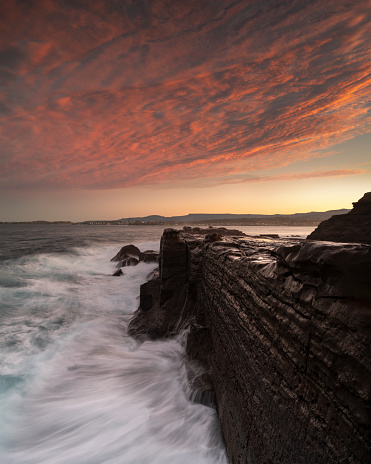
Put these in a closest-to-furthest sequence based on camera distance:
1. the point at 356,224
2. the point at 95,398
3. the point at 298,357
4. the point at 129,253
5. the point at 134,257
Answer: the point at 298,357 < the point at 95,398 < the point at 356,224 < the point at 134,257 < the point at 129,253

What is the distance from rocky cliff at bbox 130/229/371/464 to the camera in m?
1.98

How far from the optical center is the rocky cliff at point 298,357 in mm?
1981

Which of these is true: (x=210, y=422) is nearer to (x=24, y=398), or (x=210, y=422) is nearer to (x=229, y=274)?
(x=229, y=274)

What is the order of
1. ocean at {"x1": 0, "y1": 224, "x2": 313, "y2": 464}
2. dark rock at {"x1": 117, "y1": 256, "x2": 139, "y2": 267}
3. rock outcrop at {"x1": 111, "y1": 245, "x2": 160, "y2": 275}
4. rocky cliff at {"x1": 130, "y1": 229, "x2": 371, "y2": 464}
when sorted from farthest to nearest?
1. dark rock at {"x1": 117, "y1": 256, "x2": 139, "y2": 267}
2. rock outcrop at {"x1": 111, "y1": 245, "x2": 160, "y2": 275}
3. ocean at {"x1": 0, "y1": 224, "x2": 313, "y2": 464}
4. rocky cliff at {"x1": 130, "y1": 229, "x2": 371, "y2": 464}

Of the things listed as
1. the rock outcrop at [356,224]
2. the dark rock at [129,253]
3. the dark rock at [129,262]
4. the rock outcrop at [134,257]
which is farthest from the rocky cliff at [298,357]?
the rock outcrop at [356,224]

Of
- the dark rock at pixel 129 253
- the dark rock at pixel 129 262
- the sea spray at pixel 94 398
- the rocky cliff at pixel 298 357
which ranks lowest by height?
the sea spray at pixel 94 398

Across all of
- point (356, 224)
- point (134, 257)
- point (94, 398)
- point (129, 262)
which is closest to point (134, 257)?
point (134, 257)

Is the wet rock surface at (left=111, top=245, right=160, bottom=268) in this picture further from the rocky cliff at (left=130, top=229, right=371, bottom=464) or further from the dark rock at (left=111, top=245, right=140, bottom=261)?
the rocky cliff at (left=130, top=229, right=371, bottom=464)

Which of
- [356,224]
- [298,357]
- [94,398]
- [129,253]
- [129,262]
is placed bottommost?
[94,398]

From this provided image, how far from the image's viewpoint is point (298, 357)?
2598mm

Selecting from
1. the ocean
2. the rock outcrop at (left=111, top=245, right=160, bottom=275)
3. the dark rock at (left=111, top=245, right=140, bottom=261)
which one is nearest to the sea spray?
the ocean

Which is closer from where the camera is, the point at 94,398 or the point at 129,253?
the point at 94,398

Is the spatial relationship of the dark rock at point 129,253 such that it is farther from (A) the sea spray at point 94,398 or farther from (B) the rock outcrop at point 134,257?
(A) the sea spray at point 94,398

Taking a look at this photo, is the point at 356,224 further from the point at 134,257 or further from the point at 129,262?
the point at 129,262
